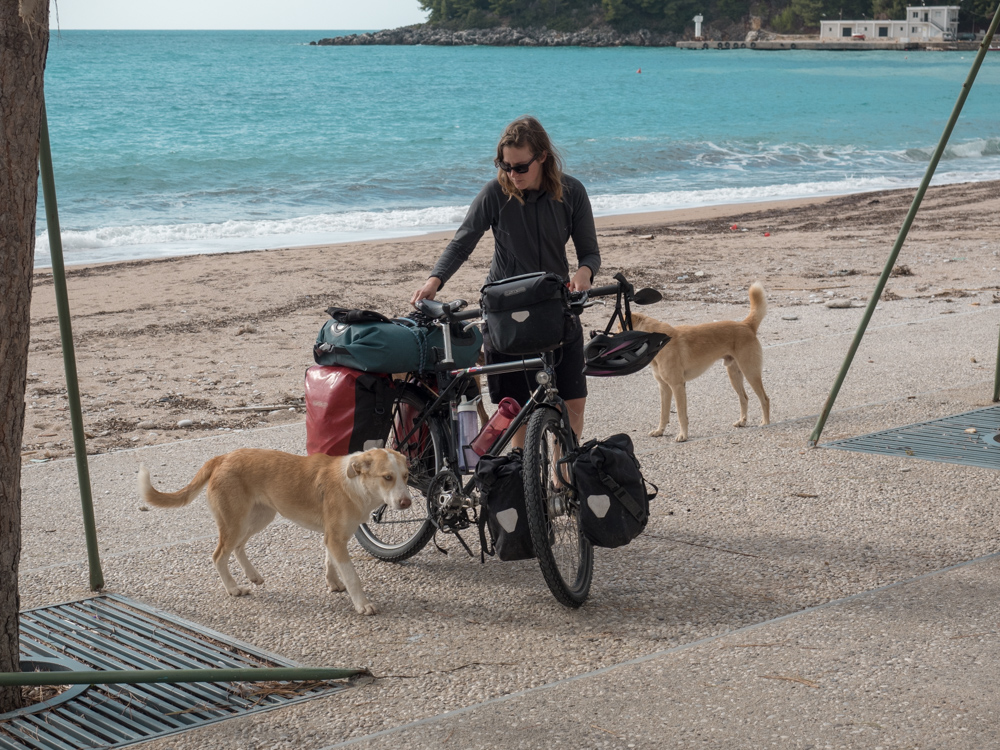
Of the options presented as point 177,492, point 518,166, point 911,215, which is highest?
point 518,166

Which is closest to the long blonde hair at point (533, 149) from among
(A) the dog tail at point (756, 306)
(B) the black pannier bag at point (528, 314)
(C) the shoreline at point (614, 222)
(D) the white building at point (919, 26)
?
(B) the black pannier bag at point (528, 314)

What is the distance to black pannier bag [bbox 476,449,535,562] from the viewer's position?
412 centimetres

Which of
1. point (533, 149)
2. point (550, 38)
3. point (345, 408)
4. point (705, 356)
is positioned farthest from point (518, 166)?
point (550, 38)

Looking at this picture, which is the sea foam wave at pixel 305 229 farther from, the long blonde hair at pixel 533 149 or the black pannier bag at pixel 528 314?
the black pannier bag at pixel 528 314

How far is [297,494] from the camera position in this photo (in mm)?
4414

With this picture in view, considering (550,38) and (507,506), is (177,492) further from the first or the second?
(550,38)

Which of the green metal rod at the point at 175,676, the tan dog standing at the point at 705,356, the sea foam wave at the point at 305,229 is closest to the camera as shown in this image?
the green metal rod at the point at 175,676

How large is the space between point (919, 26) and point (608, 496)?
149852 mm

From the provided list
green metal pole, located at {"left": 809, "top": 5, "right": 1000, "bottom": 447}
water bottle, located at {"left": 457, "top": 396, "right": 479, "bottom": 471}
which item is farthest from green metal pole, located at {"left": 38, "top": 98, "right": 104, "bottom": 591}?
green metal pole, located at {"left": 809, "top": 5, "right": 1000, "bottom": 447}

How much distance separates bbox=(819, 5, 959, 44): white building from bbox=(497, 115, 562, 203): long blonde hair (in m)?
146

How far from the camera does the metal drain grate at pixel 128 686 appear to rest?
3.53 meters

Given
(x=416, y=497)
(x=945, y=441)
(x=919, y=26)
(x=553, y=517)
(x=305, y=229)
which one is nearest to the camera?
(x=553, y=517)

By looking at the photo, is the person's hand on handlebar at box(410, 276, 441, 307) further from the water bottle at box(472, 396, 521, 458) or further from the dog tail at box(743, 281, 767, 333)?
the dog tail at box(743, 281, 767, 333)

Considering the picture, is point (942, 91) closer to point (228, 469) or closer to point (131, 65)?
point (131, 65)
